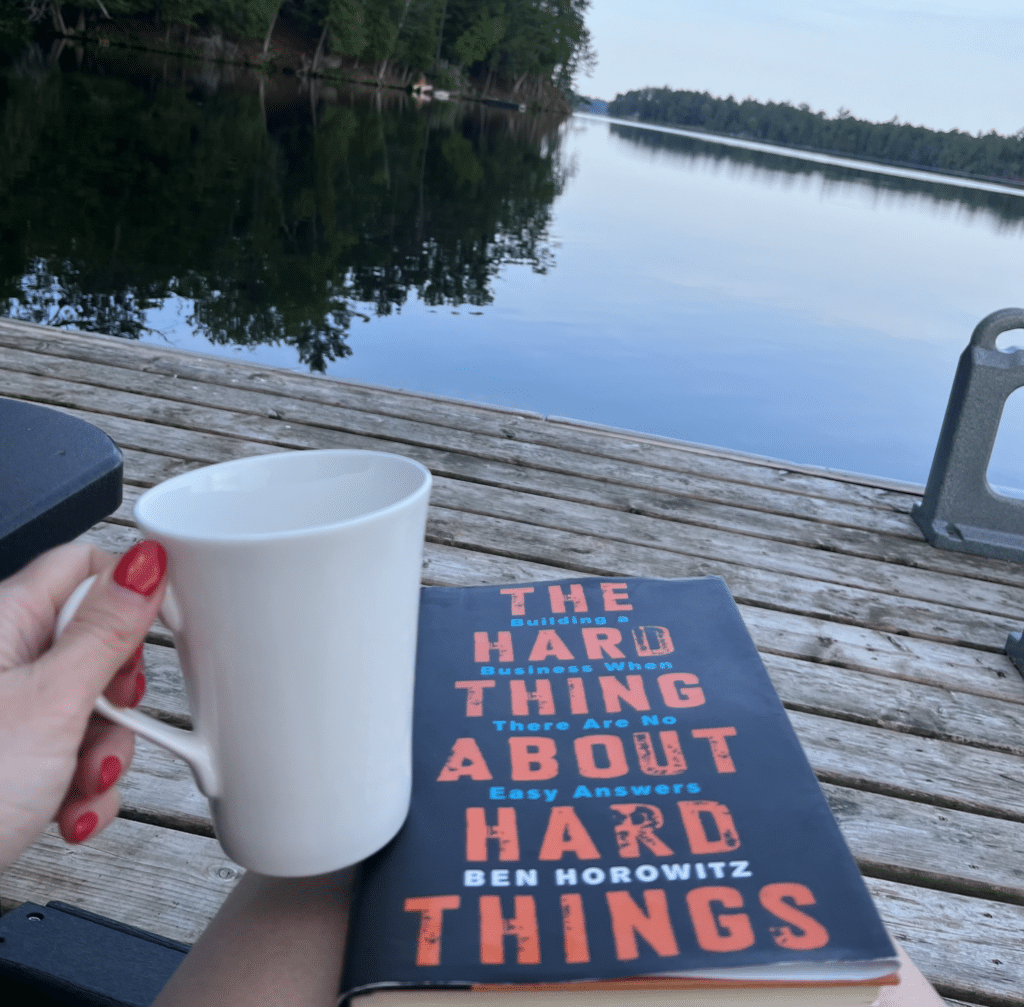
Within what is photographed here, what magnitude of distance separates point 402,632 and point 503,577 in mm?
1065

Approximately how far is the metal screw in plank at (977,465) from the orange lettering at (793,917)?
1.61m

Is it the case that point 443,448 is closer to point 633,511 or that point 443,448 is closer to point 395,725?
point 633,511

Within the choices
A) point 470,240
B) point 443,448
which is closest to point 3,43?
point 470,240

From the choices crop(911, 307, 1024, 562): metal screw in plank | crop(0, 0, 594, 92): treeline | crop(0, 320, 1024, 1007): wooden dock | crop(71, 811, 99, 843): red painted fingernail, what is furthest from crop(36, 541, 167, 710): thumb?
crop(0, 0, 594, 92): treeline

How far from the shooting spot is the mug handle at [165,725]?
42 centimetres

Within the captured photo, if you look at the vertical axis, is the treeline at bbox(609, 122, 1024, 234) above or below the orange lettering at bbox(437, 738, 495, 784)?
above

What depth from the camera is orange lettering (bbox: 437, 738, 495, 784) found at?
1.81ft

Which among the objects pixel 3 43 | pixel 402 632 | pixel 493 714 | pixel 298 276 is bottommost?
pixel 298 276

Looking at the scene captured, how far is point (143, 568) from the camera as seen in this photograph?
1.28ft

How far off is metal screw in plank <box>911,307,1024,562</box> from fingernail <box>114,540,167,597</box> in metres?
1.83

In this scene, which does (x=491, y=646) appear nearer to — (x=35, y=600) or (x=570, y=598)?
(x=570, y=598)

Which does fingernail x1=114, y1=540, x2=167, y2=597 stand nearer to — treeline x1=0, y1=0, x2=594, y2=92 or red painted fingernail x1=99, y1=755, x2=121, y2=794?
red painted fingernail x1=99, y1=755, x2=121, y2=794

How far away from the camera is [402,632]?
450mm

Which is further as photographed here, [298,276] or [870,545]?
[298,276]
